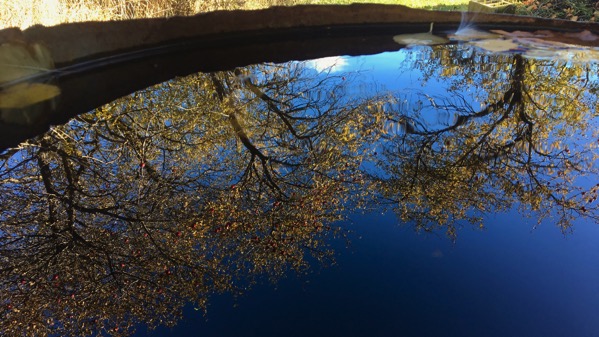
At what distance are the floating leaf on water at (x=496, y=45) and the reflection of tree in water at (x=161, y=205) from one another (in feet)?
8.52

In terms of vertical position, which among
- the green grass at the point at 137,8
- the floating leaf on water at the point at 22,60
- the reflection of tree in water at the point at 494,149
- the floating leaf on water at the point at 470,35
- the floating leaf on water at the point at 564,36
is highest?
the green grass at the point at 137,8

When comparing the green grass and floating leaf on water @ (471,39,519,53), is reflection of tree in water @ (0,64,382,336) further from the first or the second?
floating leaf on water @ (471,39,519,53)

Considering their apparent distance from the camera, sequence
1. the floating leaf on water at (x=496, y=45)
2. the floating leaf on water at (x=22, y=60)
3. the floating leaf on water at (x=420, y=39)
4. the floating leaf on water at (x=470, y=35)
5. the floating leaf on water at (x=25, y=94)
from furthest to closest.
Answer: the floating leaf on water at (x=470, y=35)
the floating leaf on water at (x=420, y=39)
the floating leaf on water at (x=496, y=45)
the floating leaf on water at (x=22, y=60)
the floating leaf on water at (x=25, y=94)

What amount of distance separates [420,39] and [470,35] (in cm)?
83

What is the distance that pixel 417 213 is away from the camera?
2.44 metres

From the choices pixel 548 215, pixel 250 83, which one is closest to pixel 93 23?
pixel 250 83

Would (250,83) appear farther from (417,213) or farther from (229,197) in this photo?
(417,213)

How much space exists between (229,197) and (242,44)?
296cm

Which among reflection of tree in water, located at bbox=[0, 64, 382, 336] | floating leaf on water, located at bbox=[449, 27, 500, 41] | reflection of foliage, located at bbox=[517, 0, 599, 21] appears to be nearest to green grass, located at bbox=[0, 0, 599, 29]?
reflection of foliage, located at bbox=[517, 0, 599, 21]

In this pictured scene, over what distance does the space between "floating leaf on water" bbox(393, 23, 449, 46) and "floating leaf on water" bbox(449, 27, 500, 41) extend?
0.22 meters

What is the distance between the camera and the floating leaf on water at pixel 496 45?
16.5 feet

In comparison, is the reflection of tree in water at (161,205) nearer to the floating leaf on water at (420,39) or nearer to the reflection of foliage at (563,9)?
the floating leaf on water at (420,39)

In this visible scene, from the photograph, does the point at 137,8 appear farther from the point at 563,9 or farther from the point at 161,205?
the point at 563,9

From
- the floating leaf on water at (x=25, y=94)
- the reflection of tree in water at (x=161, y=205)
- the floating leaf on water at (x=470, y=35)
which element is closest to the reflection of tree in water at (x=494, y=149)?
the reflection of tree in water at (x=161, y=205)
